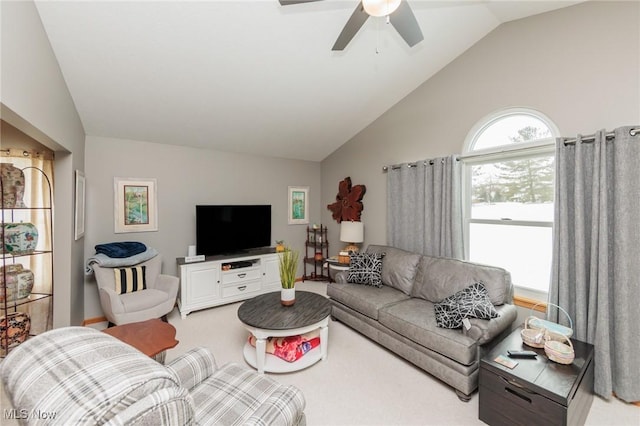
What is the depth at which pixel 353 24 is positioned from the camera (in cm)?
183

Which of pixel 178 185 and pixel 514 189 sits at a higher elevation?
pixel 178 185

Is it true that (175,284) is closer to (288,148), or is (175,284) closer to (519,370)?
(288,148)

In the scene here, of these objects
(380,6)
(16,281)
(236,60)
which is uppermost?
(236,60)

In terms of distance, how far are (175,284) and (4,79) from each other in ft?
7.98

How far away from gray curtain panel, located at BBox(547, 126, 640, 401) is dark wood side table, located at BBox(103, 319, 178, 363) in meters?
3.21

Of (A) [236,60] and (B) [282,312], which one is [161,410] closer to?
(B) [282,312]

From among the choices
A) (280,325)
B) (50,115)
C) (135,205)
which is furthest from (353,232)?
(50,115)

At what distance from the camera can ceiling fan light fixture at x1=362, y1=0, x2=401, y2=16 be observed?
1530 millimetres

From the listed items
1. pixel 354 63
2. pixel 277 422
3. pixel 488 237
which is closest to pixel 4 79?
pixel 277 422

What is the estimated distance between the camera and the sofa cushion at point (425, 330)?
2.11 meters

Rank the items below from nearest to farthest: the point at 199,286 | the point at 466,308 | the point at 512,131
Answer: the point at 466,308
the point at 512,131
the point at 199,286

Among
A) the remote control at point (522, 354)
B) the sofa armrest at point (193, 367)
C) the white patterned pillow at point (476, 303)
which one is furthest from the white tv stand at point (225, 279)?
the remote control at point (522, 354)

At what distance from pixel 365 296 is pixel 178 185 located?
3.06 metres

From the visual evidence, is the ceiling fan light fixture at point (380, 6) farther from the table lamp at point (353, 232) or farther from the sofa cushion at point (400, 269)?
the table lamp at point (353, 232)
